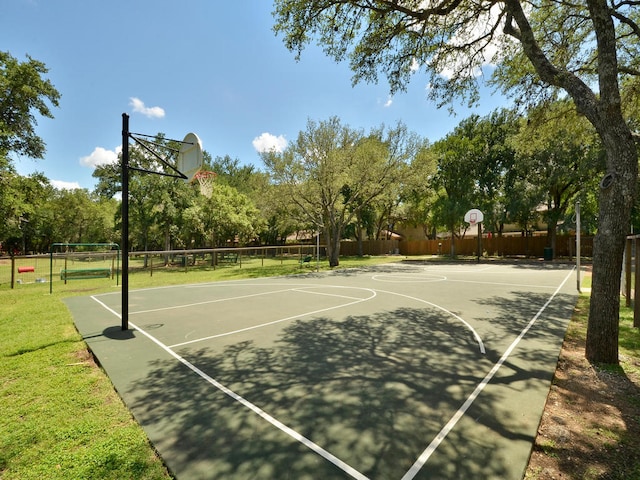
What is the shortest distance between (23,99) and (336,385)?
874 inches

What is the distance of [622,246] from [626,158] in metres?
1.21

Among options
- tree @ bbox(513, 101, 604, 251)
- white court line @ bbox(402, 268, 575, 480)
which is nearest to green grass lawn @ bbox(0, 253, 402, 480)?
white court line @ bbox(402, 268, 575, 480)

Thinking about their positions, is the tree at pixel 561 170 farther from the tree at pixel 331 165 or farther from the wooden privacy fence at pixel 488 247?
the tree at pixel 331 165

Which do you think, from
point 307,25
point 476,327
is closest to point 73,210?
point 307,25

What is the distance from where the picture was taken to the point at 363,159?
19.5 m

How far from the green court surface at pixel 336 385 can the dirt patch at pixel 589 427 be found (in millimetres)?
131

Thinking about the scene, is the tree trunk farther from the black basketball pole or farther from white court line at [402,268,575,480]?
the black basketball pole

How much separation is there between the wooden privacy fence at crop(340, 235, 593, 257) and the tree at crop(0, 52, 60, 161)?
30.1 meters

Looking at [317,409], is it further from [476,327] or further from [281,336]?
[476,327]

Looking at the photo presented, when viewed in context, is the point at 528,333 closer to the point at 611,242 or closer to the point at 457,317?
the point at 457,317

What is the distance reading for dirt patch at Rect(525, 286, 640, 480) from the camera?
7.77 ft

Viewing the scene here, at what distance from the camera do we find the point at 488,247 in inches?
1204

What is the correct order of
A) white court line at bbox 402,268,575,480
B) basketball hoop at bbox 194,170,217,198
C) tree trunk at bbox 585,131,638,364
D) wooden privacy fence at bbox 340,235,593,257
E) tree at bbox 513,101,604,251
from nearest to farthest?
white court line at bbox 402,268,575,480, tree trunk at bbox 585,131,638,364, basketball hoop at bbox 194,170,217,198, tree at bbox 513,101,604,251, wooden privacy fence at bbox 340,235,593,257

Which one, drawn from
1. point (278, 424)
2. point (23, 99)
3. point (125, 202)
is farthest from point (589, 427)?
point (23, 99)
